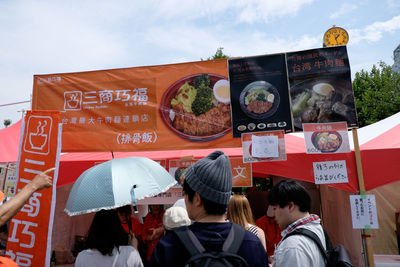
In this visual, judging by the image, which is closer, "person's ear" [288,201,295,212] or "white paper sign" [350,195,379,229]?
"person's ear" [288,201,295,212]

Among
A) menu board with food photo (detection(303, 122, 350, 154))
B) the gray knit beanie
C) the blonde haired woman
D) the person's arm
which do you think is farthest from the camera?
menu board with food photo (detection(303, 122, 350, 154))

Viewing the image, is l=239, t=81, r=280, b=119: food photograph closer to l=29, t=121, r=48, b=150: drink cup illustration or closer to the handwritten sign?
l=29, t=121, r=48, b=150: drink cup illustration

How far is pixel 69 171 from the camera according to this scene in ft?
15.6

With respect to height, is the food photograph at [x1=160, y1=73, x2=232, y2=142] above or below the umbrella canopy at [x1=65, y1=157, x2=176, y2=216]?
above

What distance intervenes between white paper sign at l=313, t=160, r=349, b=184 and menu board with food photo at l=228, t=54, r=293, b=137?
64 cm

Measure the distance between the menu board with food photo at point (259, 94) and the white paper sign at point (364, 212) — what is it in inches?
47.6

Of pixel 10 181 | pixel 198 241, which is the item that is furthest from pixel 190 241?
A: pixel 10 181

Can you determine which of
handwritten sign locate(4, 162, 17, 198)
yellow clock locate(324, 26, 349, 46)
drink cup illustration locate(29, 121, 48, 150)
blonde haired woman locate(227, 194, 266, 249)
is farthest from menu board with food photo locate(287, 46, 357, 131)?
handwritten sign locate(4, 162, 17, 198)

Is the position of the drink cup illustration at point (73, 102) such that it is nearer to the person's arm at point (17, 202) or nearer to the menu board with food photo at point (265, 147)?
the menu board with food photo at point (265, 147)

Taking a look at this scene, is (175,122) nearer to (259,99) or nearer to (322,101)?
(259,99)

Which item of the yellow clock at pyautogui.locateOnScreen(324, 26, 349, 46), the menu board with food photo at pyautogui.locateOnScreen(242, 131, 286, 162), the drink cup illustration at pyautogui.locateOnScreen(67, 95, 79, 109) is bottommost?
the menu board with food photo at pyautogui.locateOnScreen(242, 131, 286, 162)

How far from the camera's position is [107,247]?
6.83ft

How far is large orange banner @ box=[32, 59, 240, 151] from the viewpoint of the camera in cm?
Answer: 418

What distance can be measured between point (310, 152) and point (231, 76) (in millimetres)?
1531
